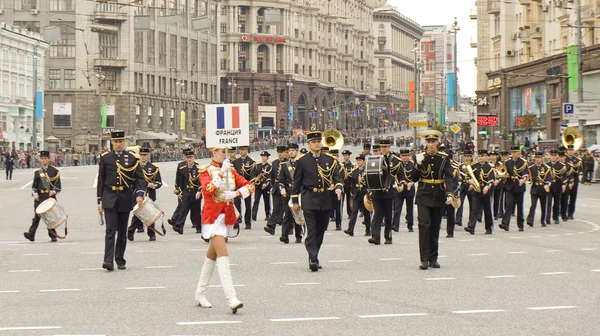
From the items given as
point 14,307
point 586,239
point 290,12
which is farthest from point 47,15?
point 14,307

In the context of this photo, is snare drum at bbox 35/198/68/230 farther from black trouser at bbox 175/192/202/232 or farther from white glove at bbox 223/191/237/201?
white glove at bbox 223/191/237/201

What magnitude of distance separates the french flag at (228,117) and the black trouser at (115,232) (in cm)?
217

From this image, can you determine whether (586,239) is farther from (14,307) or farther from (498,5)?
(498,5)

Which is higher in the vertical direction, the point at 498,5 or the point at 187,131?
the point at 498,5

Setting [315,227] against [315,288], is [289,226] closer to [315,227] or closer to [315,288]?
[315,227]

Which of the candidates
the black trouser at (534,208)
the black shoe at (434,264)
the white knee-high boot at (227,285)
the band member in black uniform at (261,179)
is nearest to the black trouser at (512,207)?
the black trouser at (534,208)

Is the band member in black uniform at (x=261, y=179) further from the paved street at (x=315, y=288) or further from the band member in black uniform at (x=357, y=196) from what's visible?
the paved street at (x=315, y=288)

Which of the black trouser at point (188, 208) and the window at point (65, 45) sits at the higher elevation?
the window at point (65, 45)

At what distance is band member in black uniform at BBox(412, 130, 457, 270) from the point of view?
15617 millimetres

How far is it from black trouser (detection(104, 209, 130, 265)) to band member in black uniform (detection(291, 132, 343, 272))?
2.41 metres

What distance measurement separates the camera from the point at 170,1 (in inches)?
4168

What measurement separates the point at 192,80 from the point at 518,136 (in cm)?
5186

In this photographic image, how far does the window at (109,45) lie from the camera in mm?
98438

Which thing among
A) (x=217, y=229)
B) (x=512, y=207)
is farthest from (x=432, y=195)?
(x=512, y=207)
